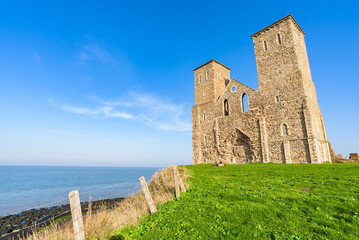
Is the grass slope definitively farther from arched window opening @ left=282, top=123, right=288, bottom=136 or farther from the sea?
arched window opening @ left=282, top=123, right=288, bottom=136

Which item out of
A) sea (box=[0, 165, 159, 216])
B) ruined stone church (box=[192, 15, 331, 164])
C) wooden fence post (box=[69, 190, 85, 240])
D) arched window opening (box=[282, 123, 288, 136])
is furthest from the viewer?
arched window opening (box=[282, 123, 288, 136])

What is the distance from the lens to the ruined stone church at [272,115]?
76.3 ft

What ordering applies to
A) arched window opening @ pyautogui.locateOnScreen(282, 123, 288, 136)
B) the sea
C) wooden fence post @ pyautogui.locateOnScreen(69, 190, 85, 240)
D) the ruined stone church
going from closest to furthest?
1. wooden fence post @ pyautogui.locateOnScreen(69, 190, 85, 240)
2. the sea
3. the ruined stone church
4. arched window opening @ pyautogui.locateOnScreen(282, 123, 288, 136)

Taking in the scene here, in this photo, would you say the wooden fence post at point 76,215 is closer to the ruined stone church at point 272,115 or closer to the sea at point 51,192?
the sea at point 51,192

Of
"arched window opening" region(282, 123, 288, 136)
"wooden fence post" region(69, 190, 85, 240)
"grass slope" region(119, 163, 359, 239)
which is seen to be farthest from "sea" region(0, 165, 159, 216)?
"arched window opening" region(282, 123, 288, 136)

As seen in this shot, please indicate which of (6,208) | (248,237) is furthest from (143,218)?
(6,208)

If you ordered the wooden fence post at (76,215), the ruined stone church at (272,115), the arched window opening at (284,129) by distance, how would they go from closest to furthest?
the wooden fence post at (76,215)
the ruined stone church at (272,115)
the arched window opening at (284,129)

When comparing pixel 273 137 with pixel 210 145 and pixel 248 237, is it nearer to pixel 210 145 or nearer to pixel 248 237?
pixel 210 145

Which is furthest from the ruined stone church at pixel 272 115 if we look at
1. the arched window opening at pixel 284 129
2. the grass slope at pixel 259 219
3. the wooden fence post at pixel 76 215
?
the wooden fence post at pixel 76 215

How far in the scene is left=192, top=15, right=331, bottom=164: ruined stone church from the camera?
76.3ft

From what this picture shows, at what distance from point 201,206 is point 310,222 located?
360cm

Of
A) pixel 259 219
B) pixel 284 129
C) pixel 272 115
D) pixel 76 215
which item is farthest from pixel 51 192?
pixel 284 129

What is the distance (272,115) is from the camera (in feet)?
84.9

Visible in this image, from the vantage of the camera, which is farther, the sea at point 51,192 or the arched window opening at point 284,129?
the arched window opening at point 284,129
